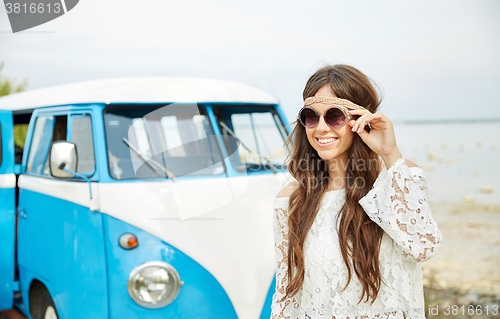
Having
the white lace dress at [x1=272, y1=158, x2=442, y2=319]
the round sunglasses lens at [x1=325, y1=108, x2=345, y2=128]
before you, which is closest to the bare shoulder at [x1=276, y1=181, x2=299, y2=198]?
the white lace dress at [x1=272, y1=158, x2=442, y2=319]

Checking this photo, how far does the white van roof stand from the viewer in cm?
323

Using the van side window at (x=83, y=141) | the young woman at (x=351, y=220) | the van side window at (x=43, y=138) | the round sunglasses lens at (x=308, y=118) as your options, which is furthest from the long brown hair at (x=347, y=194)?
the van side window at (x=43, y=138)

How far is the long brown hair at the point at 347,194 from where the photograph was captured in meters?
1.73

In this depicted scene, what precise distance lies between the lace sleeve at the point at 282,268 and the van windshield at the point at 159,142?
4.20 ft

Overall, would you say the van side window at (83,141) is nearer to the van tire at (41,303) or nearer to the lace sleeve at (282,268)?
the van tire at (41,303)

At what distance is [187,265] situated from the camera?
2.80m

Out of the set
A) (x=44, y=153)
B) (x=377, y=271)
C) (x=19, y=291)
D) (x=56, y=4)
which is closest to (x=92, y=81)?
(x=44, y=153)

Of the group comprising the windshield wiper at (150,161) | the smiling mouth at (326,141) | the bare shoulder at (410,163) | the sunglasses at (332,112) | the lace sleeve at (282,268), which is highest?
the sunglasses at (332,112)

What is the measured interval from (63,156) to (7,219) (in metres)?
1.62

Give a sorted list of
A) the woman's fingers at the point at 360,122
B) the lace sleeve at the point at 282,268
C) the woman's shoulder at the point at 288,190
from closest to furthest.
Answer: the woman's fingers at the point at 360,122, the lace sleeve at the point at 282,268, the woman's shoulder at the point at 288,190

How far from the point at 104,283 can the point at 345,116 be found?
79.4 inches

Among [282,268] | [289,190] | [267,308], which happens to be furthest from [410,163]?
[267,308]

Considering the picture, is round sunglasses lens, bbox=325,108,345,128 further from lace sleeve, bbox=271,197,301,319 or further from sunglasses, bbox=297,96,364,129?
lace sleeve, bbox=271,197,301,319

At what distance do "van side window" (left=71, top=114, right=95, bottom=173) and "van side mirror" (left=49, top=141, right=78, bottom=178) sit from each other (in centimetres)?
10
